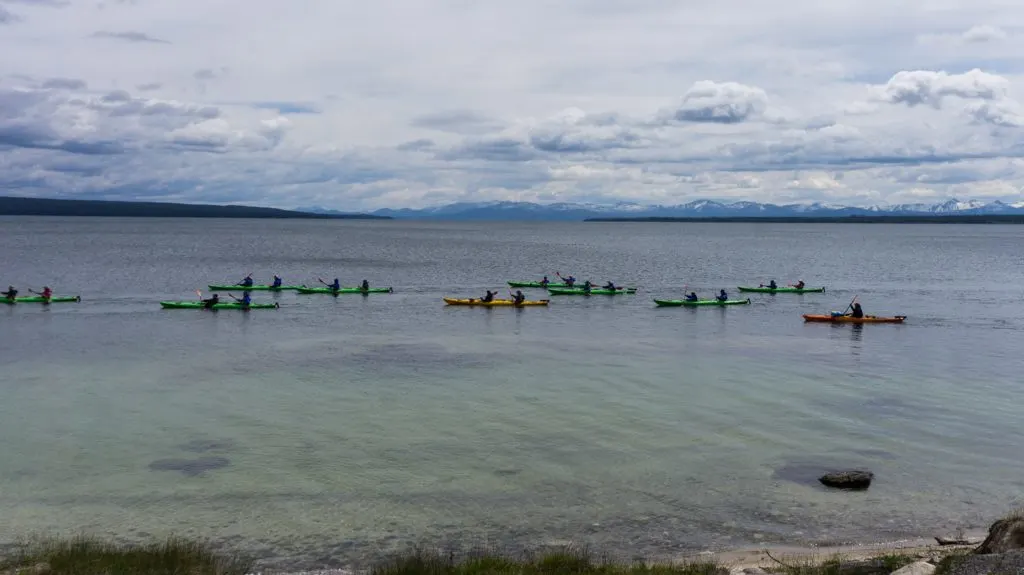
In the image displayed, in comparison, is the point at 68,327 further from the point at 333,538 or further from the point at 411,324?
the point at 333,538

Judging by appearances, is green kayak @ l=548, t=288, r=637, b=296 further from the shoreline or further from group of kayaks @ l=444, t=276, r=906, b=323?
the shoreline

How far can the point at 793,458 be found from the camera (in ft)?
84.5

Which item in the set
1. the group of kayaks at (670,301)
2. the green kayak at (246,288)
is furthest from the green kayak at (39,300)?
the group of kayaks at (670,301)

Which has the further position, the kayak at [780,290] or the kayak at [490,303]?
the kayak at [780,290]

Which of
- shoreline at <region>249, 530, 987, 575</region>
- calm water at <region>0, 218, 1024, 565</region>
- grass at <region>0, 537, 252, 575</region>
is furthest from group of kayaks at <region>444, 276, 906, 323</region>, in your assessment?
grass at <region>0, 537, 252, 575</region>

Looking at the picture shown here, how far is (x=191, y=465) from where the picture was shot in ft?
79.3

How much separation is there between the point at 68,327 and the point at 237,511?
35.0 meters

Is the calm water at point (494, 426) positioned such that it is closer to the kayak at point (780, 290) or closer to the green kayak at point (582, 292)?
the green kayak at point (582, 292)

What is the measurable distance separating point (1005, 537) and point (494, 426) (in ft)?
53.7

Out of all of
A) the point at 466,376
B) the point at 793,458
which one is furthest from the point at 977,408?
the point at 466,376

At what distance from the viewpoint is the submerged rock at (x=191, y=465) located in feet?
77.8

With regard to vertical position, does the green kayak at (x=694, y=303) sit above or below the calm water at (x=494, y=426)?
above

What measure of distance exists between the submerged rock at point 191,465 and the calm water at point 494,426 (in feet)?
0.39

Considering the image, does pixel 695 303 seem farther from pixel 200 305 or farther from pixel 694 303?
pixel 200 305
